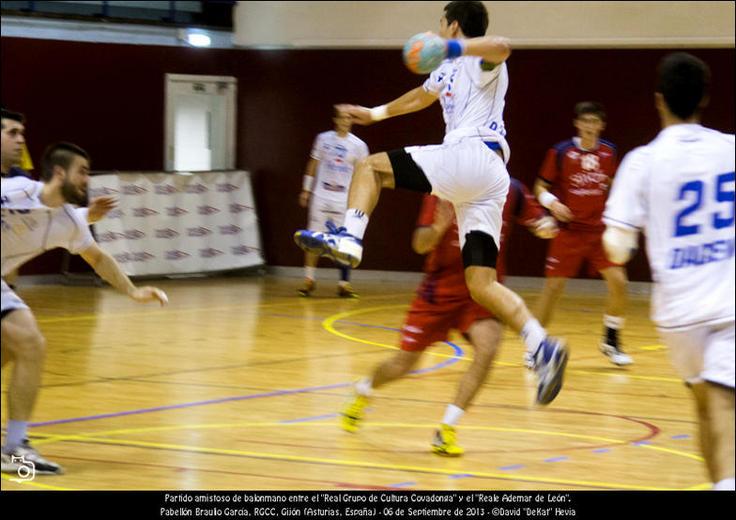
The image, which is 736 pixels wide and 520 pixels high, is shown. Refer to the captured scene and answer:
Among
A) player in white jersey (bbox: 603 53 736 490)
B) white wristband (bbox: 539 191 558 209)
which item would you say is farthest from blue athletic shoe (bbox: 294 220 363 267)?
white wristband (bbox: 539 191 558 209)

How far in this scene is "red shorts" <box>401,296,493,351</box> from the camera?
7.73m

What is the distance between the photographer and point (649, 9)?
688 inches

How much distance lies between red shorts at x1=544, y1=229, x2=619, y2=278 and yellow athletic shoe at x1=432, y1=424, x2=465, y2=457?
4.11 metres

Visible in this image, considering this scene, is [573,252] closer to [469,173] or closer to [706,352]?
[469,173]

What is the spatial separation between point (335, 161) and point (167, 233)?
2902 millimetres

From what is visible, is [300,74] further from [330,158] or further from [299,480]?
[299,480]

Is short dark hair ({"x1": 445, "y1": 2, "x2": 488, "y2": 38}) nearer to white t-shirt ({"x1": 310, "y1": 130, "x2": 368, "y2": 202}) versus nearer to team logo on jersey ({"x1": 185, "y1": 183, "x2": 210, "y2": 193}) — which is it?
white t-shirt ({"x1": 310, "y1": 130, "x2": 368, "y2": 202})

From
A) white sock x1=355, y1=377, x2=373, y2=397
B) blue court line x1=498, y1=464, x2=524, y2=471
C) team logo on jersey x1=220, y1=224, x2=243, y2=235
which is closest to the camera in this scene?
blue court line x1=498, y1=464, x2=524, y2=471

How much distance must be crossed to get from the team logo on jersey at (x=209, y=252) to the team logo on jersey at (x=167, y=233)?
0.60 meters

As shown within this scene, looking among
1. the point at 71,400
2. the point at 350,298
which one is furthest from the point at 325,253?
the point at 350,298

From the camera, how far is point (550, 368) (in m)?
6.97

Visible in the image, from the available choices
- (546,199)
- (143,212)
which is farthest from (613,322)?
(143,212)

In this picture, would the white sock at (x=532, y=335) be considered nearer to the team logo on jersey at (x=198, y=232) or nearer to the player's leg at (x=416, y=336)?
the player's leg at (x=416, y=336)

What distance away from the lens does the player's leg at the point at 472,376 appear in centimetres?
747
